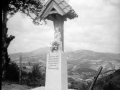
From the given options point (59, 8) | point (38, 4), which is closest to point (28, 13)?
point (38, 4)

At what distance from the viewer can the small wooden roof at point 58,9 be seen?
5941 mm

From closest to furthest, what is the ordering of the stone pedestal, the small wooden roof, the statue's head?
1. the stone pedestal
2. the small wooden roof
3. the statue's head

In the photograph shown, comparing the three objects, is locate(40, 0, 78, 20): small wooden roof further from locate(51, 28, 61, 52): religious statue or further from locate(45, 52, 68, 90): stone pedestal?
locate(45, 52, 68, 90): stone pedestal

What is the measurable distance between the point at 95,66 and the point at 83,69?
3.55 ft

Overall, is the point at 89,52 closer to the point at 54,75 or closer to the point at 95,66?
the point at 95,66

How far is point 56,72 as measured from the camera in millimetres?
5828

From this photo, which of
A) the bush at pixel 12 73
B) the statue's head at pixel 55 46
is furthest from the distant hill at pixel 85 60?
the statue's head at pixel 55 46

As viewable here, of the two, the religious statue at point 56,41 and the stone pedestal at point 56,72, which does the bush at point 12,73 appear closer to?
the stone pedestal at point 56,72

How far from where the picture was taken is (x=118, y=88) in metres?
5.46

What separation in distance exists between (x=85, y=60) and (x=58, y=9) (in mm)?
7315

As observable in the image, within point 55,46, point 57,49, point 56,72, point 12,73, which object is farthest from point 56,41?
point 12,73

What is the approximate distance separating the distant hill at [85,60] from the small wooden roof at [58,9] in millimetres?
3934

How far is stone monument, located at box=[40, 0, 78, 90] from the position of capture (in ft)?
19.0

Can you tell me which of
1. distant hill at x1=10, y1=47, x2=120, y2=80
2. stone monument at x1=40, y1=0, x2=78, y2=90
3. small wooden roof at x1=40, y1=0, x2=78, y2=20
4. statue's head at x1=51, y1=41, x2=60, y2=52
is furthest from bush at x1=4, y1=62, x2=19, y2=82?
small wooden roof at x1=40, y1=0, x2=78, y2=20
